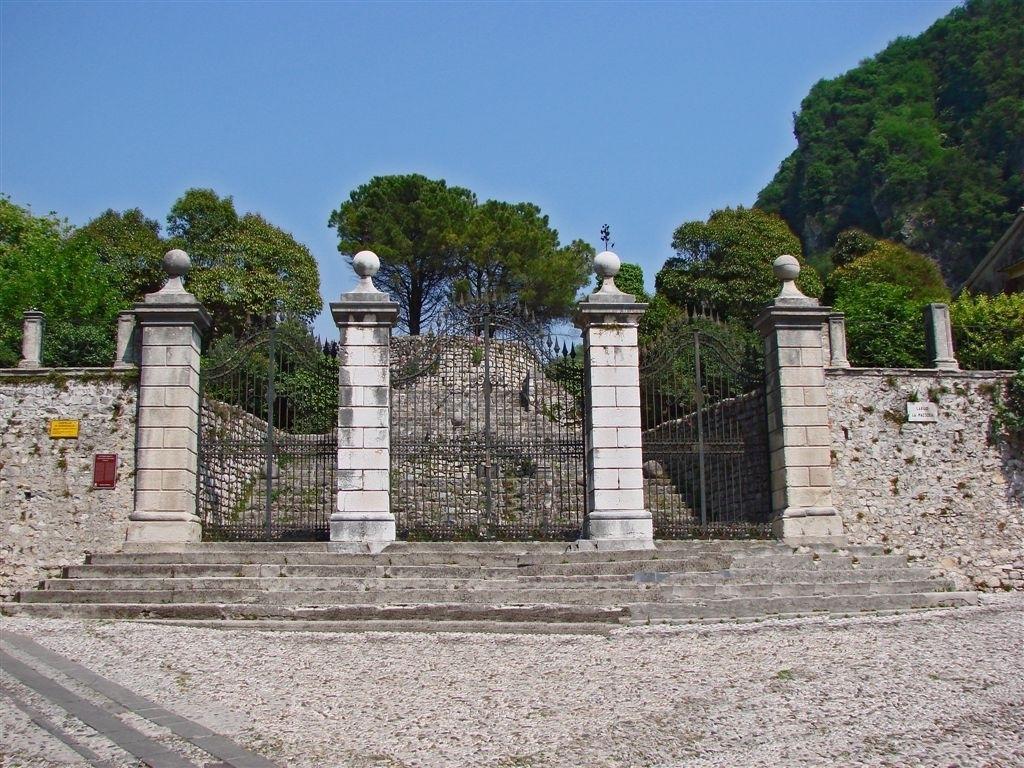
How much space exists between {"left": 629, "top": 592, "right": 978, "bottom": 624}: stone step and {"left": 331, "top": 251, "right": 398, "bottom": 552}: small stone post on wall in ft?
11.6

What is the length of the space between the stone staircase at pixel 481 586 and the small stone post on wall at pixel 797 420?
0.60 meters

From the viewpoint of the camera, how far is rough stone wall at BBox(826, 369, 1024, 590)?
1449cm

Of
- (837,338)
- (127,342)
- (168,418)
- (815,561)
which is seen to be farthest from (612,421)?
(127,342)

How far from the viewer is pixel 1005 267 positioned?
31.8m

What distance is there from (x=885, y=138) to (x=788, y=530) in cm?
5047

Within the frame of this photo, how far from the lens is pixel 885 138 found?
57938 mm

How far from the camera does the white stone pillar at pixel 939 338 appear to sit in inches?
612

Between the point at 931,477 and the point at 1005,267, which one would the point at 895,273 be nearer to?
the point at 1005,267

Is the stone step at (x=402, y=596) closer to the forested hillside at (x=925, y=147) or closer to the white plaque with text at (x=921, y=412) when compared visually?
the white plaque with text at (x=921, y=412)

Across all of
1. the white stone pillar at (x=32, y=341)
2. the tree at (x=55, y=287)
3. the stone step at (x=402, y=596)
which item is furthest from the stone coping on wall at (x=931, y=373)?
the tree at (x=55, y=287)

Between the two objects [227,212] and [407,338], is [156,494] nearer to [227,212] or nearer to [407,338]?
[407,338]

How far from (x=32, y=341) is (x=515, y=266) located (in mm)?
23572

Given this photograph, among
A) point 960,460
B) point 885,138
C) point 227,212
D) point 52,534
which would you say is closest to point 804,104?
point 885,138

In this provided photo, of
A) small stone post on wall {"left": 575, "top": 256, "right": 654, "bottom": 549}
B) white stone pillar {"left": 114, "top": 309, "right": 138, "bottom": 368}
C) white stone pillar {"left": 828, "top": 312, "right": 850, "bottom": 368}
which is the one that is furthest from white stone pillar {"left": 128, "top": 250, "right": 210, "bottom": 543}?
white stone pillar {"left": 828, "top": 312, "right": 850, "bottom": 368}
